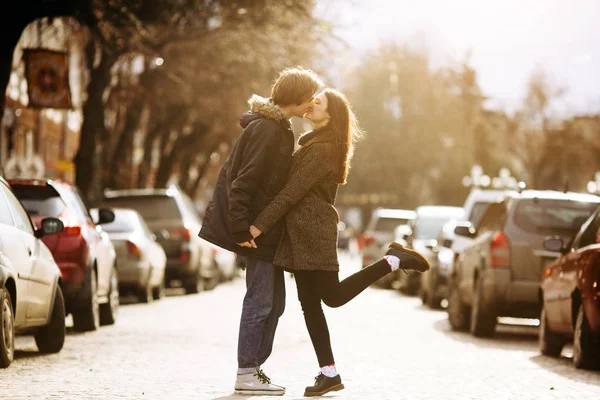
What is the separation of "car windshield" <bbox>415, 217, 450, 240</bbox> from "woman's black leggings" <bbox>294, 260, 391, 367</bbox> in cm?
1970

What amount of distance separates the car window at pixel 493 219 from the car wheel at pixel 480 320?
66 cm

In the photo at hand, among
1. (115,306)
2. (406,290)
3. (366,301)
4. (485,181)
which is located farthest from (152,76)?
(485,181)

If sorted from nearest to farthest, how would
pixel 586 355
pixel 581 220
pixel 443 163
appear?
1. pixel 586 355
2. pixel 581 220
3. pixel 443 163

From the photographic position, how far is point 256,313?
9.42 metres

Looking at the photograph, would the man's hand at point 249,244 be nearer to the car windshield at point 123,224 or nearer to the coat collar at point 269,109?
the coat collar at point 269,109

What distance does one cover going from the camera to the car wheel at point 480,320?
53.7 ft

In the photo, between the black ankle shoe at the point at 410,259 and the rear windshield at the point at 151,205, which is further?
the rear windshield at the point at 151,205

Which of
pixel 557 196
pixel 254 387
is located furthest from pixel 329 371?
pixel 557 196

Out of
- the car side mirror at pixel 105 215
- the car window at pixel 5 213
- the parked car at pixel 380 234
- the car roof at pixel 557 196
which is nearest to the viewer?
the car window at pixel 5 213

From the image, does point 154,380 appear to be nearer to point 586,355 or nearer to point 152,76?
point 586,355

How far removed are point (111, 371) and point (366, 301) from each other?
15.4m

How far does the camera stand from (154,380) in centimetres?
1062

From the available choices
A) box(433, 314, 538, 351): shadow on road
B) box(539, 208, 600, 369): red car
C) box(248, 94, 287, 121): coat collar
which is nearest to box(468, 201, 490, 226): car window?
box(433, 314, 538, 351): shadow on road

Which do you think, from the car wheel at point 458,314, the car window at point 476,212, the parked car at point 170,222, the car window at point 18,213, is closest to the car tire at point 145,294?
the parked car at point 170,222
